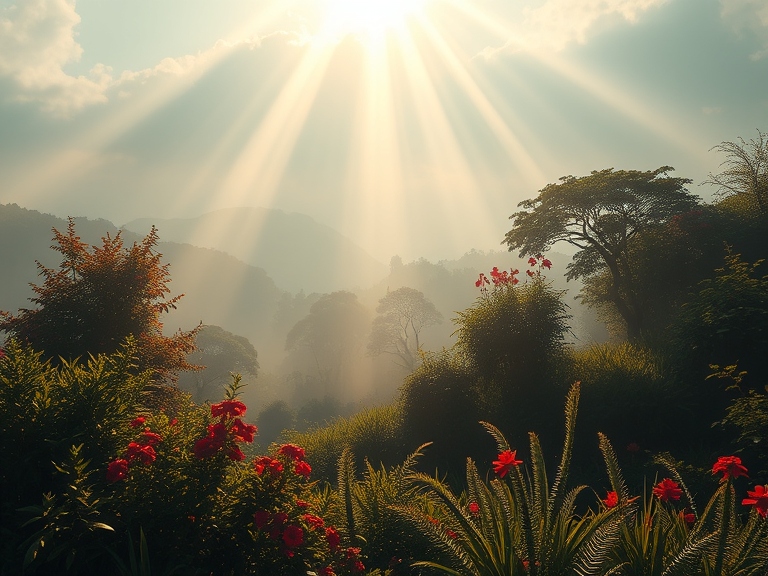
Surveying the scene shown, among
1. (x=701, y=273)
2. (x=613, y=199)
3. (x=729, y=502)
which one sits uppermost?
(x=613, y=199)

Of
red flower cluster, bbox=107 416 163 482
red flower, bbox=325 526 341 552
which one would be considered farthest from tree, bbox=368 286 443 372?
red flower cluster, bbox=107 416 163 482

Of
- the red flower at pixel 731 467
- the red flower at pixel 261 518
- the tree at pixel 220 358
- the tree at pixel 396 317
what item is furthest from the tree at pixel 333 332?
the red flower at pixel 731 467

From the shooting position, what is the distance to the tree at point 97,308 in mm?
9695

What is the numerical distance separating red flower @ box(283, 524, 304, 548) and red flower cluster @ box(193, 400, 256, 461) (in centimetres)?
66

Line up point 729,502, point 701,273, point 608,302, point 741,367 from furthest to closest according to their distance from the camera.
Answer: point 608,302 < point 701,273 < point 741,367 < point 729,502

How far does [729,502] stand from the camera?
3355 mm

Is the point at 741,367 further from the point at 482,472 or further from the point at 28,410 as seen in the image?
the point at 28,410

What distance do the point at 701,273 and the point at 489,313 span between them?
9945mm

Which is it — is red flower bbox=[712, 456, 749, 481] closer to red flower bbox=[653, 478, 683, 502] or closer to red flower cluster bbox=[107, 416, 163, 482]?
red flower bbox=[653, 478, 683, 502]

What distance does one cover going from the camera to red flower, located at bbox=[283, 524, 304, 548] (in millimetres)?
3491

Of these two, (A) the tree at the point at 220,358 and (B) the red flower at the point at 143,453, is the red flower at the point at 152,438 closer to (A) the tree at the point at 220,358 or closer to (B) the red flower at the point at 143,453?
(B) the red flower at the point at 143,453

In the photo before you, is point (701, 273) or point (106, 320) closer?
point (106, 320)

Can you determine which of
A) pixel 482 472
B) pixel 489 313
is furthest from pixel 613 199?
pixel 482 472

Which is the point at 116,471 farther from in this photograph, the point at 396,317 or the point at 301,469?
the point at 396,317
